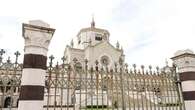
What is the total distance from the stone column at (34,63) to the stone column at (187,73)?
4478 millimetres

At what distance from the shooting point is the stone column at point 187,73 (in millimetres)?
6164

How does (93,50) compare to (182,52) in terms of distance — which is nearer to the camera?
(182,52)

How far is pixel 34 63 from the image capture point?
4.36 m

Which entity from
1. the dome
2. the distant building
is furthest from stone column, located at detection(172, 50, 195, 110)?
the distant building

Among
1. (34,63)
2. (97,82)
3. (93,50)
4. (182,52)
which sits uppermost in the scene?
(93,50)

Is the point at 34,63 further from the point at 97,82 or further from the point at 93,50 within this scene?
the point at 93,50

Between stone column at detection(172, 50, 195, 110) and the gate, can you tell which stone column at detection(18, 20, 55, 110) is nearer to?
the gate

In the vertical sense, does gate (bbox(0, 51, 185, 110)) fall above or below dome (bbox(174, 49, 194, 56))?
below

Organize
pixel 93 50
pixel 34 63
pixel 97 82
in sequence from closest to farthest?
pixel 34 63
pixel 97 82
pixel 93 50

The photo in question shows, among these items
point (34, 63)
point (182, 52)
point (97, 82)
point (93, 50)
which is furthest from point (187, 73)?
point (93, 50)

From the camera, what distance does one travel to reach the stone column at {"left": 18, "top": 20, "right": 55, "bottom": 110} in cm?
416

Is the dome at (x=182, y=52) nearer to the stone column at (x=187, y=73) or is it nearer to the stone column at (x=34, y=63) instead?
the stone column at (x=187, y=73)

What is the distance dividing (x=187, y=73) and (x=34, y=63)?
499cm

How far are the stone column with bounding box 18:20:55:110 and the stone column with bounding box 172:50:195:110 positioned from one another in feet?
14.7
